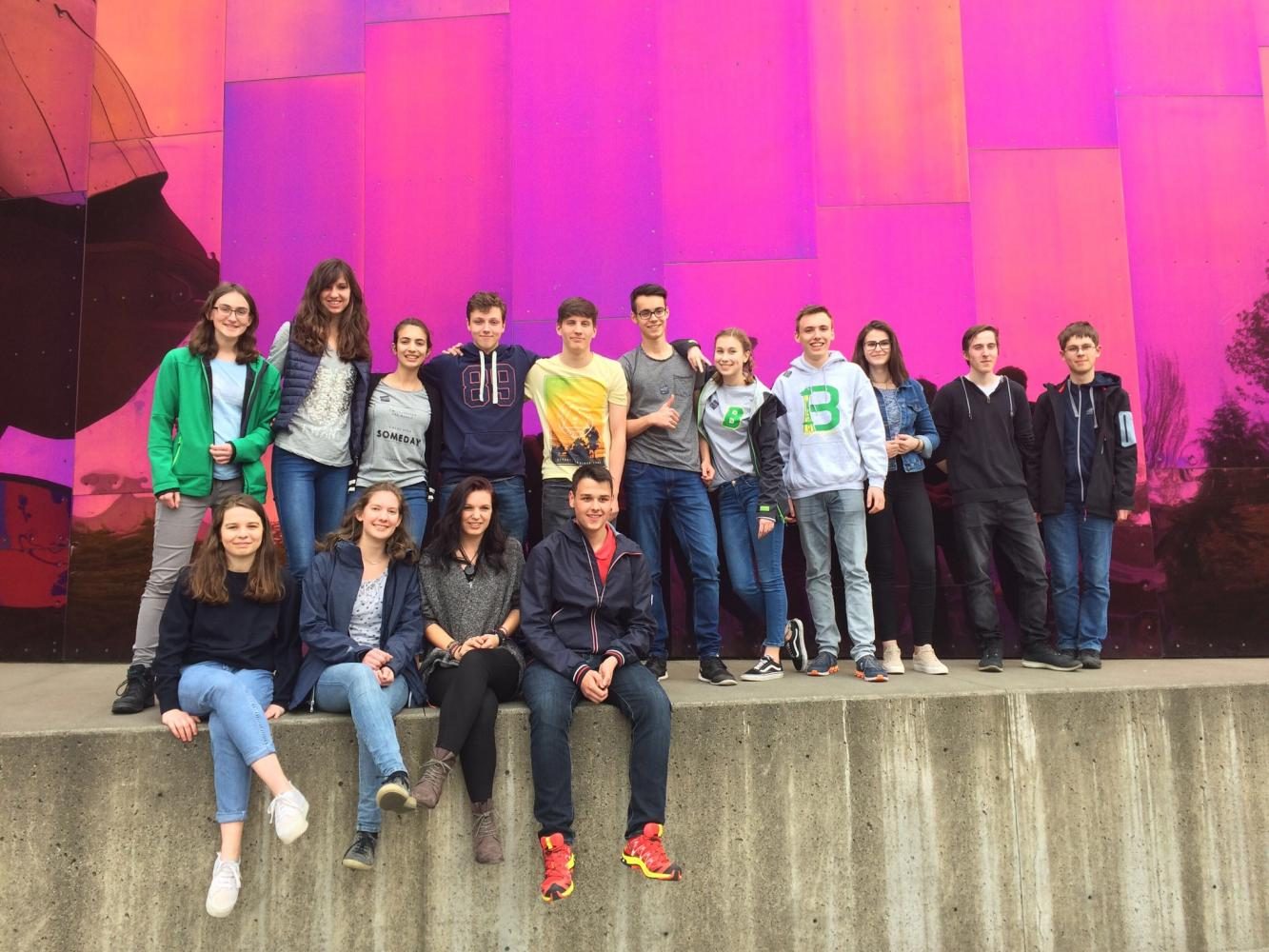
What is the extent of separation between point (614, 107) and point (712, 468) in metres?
2.55

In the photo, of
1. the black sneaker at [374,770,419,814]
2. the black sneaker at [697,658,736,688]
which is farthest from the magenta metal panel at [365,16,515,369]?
the black sneaker at [374,770,419,814]

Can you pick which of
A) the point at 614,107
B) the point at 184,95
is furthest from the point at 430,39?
the point at 184,95

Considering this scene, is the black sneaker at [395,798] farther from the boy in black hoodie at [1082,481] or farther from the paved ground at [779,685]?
the boy in black hoodie at [1082,481]

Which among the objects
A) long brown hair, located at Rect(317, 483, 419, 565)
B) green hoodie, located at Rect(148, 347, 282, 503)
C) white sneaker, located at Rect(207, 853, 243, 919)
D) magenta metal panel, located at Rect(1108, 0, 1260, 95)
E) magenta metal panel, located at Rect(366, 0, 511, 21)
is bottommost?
white sneaker, located at Rect(207, 853, 243, 919)

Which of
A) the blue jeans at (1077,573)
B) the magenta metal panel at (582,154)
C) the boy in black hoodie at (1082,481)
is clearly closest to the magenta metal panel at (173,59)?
the magenta metal panel at (582,154)

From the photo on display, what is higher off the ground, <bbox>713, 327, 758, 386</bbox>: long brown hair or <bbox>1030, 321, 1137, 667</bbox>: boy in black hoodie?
<bbox>713, 327, 758, 386</bbox>: long brown hair

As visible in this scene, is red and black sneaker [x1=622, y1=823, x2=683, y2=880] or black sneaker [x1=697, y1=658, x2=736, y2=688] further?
black sneaker [x1=697, y1=658, x2=736, y2=688]

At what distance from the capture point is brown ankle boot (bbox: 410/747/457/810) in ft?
9.99

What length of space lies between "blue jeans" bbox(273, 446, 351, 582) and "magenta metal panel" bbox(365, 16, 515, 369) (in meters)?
A: 1.32

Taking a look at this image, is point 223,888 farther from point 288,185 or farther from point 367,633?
point 288,185

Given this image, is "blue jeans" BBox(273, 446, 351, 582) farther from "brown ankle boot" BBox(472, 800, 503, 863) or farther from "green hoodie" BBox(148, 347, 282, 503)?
"brown ankle boot" BBox(472, 800, 503, 863)

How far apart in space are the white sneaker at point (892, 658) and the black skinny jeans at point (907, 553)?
0.14ft

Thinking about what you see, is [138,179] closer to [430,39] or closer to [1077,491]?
[430,39]

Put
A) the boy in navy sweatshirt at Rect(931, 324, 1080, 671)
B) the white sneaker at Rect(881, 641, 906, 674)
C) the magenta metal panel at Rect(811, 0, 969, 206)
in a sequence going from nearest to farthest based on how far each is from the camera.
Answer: the white sneaker at Rect(881, 641, 906, 674), the boy in navy sweatshirt at Rect(931, 324, 1080, 671), the magenta metal panel at Rect(811, 0, 969, 206)
